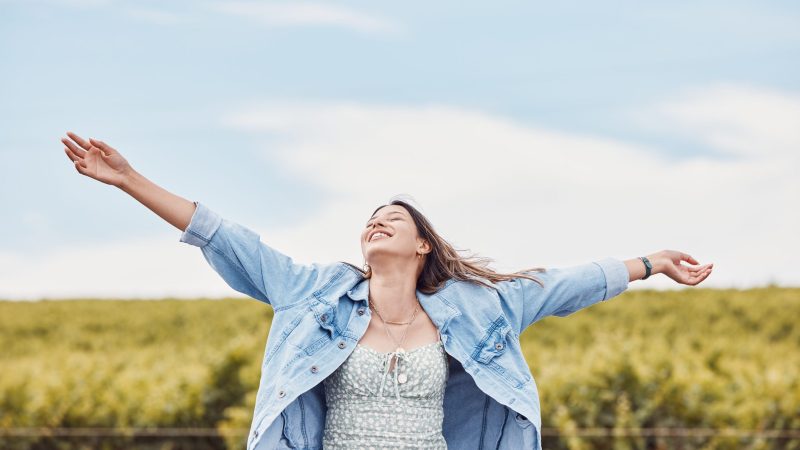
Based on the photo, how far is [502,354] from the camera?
369 cm

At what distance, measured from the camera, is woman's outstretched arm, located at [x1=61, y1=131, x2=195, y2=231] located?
346cm

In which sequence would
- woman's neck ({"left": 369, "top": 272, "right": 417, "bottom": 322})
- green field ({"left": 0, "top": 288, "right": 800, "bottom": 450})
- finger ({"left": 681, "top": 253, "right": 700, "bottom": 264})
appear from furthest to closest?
green field ({"left": 0, "top": 288, "right": 800, "bottom": 450}), finger ({"left": 681, "top": 253, "right": 700, "bottom": 264}), woman's neck ({"left": 369, "top": 272, "right": 417, "bottom": 322})

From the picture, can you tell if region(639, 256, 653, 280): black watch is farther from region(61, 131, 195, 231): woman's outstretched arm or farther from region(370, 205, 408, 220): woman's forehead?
region(61, 131, 195, 231): woman's outstretched arm

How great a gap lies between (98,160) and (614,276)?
6.63 ft

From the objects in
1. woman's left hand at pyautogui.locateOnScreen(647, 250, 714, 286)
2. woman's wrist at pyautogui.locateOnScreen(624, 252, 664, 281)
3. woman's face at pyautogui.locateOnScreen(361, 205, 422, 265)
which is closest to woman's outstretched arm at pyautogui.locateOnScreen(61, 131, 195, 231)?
woman's face at pyautogui.locateOnScreen(361, 205, 422, 265)

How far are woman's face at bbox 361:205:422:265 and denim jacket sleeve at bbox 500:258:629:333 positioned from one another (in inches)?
16.9

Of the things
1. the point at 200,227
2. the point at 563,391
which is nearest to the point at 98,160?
the point at 200,227

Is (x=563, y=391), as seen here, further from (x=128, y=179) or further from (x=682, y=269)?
(x=128, y=179)

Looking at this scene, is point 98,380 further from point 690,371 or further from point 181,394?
point 690,371

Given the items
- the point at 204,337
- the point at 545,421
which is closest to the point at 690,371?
the point at 545,421

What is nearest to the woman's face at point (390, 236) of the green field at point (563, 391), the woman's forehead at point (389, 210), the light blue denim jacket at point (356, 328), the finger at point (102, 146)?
the woman's forehead at point (389, 210)

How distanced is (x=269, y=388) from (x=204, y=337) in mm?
9785

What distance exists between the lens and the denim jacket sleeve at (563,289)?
3.80 meters

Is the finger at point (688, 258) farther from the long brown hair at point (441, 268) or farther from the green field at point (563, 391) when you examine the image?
the green field at point (563, 391)
